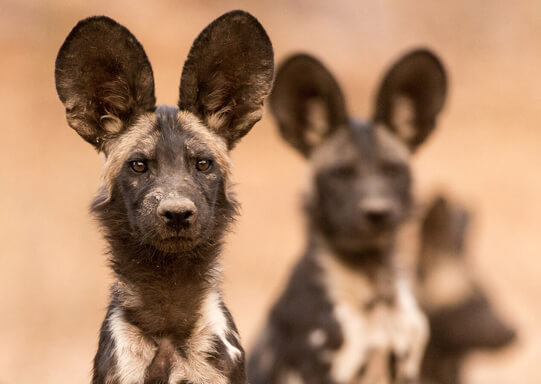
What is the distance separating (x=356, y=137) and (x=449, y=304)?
1.96 meters

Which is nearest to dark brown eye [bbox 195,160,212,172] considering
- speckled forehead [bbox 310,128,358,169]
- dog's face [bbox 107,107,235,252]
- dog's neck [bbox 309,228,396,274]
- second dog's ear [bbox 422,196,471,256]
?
dog's face [bbox 107,107,235,252]

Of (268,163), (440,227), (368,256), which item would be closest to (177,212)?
(368,256)

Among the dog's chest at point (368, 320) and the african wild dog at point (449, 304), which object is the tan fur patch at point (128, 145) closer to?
the dog's chest at point (368, 320)

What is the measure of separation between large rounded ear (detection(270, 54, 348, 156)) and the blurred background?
0.47 m

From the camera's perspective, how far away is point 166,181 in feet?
10.2

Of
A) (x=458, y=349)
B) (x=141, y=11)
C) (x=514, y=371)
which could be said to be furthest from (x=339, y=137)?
(x=141, y=11)

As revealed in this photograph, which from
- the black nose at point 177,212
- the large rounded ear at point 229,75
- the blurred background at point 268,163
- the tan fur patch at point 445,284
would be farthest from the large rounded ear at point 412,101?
the black nose at point 177,212

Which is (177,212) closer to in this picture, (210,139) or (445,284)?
(210,139)

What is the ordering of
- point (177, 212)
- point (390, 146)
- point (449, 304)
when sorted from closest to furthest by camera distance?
point (177, 212) < point (390, 146) < point (449, 304)

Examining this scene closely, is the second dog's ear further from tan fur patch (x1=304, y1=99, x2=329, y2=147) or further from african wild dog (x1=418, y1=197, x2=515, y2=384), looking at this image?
tan fur patch (x1=304, y1=99, x2=329, y2=147)

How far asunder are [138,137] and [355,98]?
46.5 feet

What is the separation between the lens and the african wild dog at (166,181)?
3041 millimetres

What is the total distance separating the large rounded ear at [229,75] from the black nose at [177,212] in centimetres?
44

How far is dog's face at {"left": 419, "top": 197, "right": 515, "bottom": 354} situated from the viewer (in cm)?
696
